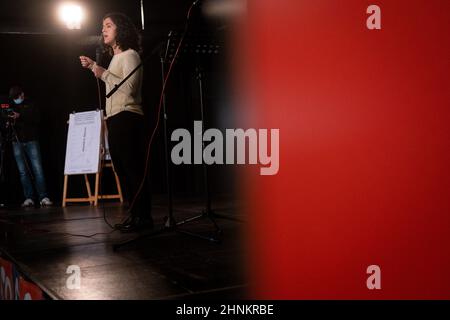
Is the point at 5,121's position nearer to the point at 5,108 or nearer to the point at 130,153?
the point at 5,108

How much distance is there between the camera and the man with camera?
17.9 feet

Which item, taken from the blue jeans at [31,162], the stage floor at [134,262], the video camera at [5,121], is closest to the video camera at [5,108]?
the video camera at [5,121]

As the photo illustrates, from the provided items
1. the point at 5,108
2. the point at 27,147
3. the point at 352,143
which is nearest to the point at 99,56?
the point at 352,143

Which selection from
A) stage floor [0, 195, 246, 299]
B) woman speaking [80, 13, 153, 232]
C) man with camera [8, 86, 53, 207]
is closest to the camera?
stage floor [0, 195, 246, 299]

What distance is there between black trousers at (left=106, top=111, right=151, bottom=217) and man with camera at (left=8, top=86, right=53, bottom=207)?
10.7 feet

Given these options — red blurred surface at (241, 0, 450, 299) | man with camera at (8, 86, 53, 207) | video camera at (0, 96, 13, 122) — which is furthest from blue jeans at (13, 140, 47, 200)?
red blurred surface at (241, 0, 450, 299)

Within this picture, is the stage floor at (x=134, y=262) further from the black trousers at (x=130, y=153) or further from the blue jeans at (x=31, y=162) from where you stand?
the blue jeans at (x=31, y=162)

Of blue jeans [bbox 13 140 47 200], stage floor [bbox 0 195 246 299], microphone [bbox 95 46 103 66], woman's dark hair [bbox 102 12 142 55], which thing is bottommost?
stage floor [bbox 0 195 246 299]

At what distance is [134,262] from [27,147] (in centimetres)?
425

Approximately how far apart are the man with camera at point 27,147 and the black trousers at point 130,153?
10.7 feet

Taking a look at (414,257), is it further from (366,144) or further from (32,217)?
(32,217)

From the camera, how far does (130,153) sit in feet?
8.32

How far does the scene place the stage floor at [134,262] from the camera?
53.7 inches

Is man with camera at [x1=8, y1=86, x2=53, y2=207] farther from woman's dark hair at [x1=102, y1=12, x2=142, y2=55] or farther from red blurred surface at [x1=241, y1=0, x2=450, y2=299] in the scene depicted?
red blurred surface at [x1=241, y1=0, x2=450, y2=299]
